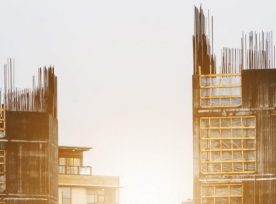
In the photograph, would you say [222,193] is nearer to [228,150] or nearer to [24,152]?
[228,150]

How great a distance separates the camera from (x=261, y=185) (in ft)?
100

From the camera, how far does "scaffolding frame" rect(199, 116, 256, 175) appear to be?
3069 cm

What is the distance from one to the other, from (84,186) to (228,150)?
26111 mm

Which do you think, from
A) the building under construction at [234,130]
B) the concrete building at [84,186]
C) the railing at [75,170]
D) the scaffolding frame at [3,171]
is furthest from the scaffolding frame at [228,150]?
the railing at [75,170]

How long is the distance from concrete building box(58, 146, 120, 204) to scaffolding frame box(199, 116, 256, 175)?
24.8 meters

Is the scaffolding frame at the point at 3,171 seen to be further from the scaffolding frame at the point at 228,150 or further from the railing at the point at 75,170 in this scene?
the railing at the point at 75,170

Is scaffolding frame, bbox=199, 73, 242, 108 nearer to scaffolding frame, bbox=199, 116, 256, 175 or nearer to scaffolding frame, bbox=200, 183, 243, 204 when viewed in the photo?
scaffolding frame, bbox=199, 116, 256, 175

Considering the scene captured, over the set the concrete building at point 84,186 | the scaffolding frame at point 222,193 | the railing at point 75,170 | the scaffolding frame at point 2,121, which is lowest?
the concrete building at point 84,186

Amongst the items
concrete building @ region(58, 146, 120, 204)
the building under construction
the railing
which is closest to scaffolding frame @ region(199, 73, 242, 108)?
the building under construction

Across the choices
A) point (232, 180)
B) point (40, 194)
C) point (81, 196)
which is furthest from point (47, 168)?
point (81, 196)

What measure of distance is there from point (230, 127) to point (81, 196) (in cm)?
2637

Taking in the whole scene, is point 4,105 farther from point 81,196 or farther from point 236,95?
point 81,196

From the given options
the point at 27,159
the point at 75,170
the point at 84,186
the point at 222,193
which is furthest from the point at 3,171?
the point at 75,170

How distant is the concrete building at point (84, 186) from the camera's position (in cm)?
5497
